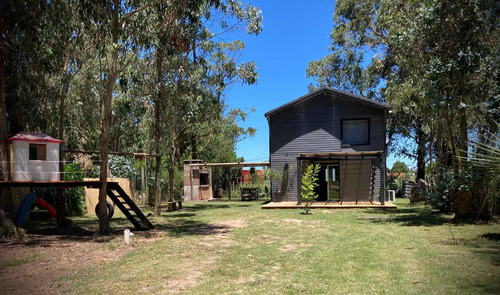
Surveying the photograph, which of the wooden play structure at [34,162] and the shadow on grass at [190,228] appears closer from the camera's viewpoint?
the wooden play structure at [34,162]

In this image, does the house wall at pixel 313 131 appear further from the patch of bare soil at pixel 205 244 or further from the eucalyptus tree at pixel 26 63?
the eucalyptus tree at pixel 26 63

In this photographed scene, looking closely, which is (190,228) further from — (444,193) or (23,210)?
(444,193)

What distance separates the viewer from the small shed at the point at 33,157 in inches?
410

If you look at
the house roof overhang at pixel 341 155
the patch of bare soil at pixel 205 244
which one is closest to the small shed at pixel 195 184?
the house roof overhang at pixel 341 155

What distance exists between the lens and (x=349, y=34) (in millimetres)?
28844

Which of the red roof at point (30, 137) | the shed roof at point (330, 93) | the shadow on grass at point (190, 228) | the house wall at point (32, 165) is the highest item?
the shed roof at point (330, 93)

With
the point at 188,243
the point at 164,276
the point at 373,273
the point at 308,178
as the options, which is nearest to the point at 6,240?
the point at 188,243

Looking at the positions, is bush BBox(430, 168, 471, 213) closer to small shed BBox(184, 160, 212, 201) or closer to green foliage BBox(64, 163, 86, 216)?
green foliage BBox(64, 163, 86, 216)

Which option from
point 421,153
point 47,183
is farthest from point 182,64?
point 421,153

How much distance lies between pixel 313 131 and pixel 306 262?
14.2m

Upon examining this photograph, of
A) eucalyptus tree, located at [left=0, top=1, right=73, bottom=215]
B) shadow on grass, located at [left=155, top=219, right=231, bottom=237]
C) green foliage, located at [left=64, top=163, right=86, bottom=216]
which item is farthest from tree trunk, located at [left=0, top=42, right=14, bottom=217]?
green foliage, located at [left=64, top=163, right=86, bottom=216]

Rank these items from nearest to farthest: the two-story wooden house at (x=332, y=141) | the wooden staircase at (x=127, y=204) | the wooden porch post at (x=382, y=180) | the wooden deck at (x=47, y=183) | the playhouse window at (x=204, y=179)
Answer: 1. the wooden deck at (x=47, y=183)
2. the wooden staircase at (x=127, y=204)
3. the wooden porch post at (x=382, y=180)
4. the two-story wooden house at (x=332, y=141)
5. the playhouse window at (x=204, y=179)

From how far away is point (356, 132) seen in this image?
2017 cm

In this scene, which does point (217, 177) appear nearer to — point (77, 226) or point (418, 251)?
point (77, 226)
